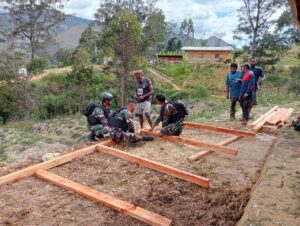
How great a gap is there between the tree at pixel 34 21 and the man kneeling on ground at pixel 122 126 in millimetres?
17510

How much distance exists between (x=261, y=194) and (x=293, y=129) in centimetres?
375

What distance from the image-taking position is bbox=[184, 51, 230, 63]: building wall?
3825cm

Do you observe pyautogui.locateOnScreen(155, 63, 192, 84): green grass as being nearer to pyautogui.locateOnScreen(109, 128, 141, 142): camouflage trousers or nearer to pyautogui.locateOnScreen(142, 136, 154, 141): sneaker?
pyautogui.locateOnScreen(142, 136, 154, 141): sneaker

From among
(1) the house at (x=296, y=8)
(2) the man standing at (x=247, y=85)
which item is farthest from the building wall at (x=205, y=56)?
(1) the house at (x=296, y=8)

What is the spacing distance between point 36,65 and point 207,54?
2398 centimetres

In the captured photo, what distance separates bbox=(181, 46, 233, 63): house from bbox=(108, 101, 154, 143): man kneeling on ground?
33.6 metres

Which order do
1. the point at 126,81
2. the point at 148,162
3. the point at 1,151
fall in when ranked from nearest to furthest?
the point at 148,162 → the point at 1,151 → the point at 126,81

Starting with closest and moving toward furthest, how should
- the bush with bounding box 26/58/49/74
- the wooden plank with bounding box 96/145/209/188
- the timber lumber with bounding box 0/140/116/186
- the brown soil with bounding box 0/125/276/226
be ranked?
the brown soil with bounding box 0/125/276/226
the wooden plank with bounding box 96/145/209/188
the timber lumber with bounding box 0/140/116/186
the bush with bounding box 26/58/49/74

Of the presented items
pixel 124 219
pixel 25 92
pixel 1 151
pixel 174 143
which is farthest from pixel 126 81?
pixel 124 219

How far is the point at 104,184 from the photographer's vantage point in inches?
165

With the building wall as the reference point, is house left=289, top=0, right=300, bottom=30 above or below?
below

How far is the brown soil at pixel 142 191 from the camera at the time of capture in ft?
10.7

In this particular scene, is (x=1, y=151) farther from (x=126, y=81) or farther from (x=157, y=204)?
(x=126, y=81)

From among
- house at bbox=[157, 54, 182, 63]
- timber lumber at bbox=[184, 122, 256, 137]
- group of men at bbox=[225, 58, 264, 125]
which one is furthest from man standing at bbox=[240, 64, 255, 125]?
house at bbox=[157, 54, 182, 63]
